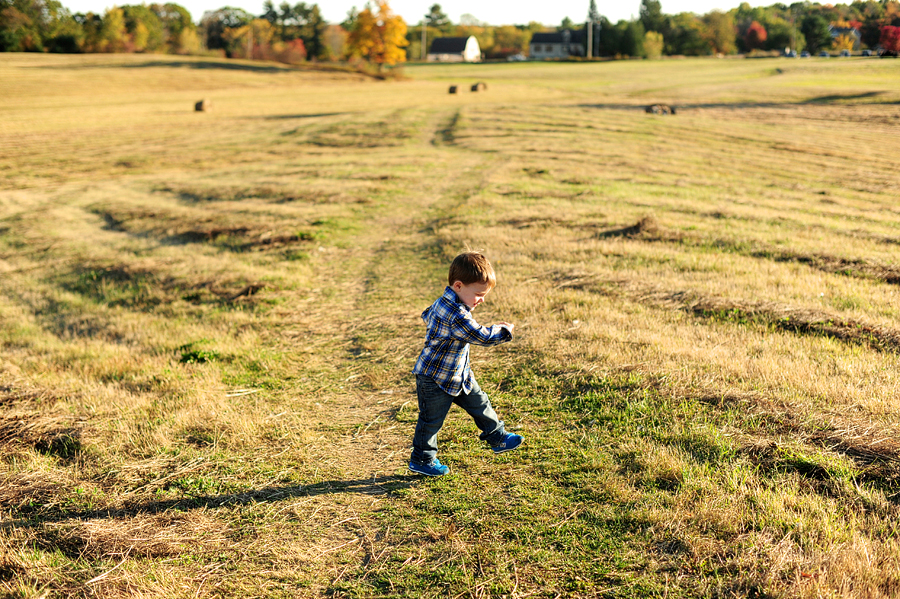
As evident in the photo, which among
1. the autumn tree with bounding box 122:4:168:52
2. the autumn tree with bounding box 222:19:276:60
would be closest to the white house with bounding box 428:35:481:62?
the autumn tree with bounding box 222:19:276:60

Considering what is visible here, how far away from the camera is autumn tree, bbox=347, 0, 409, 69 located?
7525 cm

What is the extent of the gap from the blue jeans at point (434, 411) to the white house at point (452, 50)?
A: 136 metres

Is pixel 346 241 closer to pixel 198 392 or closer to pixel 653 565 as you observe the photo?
pixel 198 392

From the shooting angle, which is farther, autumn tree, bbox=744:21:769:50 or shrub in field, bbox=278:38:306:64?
autumn tree, bbox=744:21:769:50

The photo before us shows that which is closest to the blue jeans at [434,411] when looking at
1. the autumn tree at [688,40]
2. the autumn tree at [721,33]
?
the autumn tree at [688,40]

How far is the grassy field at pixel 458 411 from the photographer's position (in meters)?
3.84

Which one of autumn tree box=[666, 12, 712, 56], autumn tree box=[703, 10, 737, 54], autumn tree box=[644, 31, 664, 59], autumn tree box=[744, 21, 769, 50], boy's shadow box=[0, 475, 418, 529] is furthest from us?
autumn tree box=[666, 12, 712, 56]

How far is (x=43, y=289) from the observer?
11258mm

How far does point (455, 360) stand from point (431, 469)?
0.91 metres

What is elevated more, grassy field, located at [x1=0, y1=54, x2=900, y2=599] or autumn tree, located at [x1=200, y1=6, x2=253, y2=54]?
autumn tree, located at [x1=200, y1=6, x2=253, y2=54]

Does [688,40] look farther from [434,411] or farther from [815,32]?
[434,411]

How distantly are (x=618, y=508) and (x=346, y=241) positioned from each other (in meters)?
9.27

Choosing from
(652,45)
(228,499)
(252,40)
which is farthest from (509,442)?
(252,40)

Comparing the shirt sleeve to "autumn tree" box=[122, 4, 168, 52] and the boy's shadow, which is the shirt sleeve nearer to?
the boy's shadow
